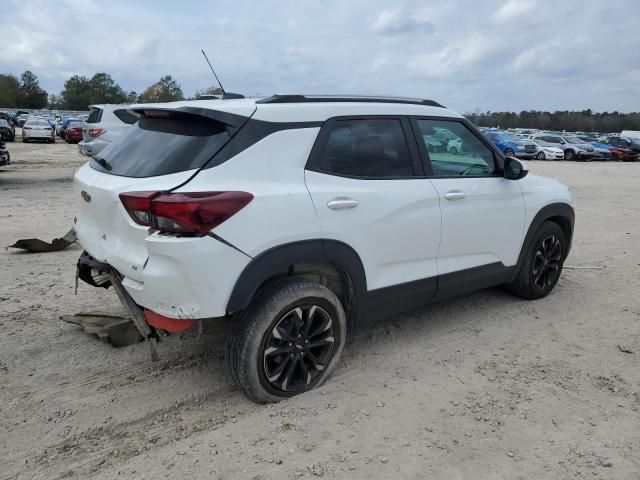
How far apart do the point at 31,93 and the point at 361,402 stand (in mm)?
112616

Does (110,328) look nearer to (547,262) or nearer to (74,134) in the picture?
(547,262)

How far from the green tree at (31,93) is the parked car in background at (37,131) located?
77.2 m

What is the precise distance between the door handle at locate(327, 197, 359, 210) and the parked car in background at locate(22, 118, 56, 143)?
101ft

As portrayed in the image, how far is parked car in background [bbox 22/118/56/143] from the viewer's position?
29.1m

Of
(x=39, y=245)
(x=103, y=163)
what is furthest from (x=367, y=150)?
(x=39, y=245)

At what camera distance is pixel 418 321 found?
15.1 ft

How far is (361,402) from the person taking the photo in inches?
130

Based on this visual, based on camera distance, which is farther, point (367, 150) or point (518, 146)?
point (518, 146)

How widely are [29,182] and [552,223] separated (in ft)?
42.1

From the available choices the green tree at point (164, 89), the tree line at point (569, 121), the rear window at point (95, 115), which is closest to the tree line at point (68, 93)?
the green tree at point (164, 89)

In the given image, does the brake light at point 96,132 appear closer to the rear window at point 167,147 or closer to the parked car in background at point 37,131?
the rear window at point 167,147

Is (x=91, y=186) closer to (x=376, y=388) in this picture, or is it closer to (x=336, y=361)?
(x=336, y=361)

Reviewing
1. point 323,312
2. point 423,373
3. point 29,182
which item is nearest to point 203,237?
point 323,312

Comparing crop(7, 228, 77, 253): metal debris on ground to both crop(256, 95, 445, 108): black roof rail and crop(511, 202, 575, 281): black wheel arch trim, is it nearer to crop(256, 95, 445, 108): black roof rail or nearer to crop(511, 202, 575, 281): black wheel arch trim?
crop(256, 95, 445, 108): black roof rail
